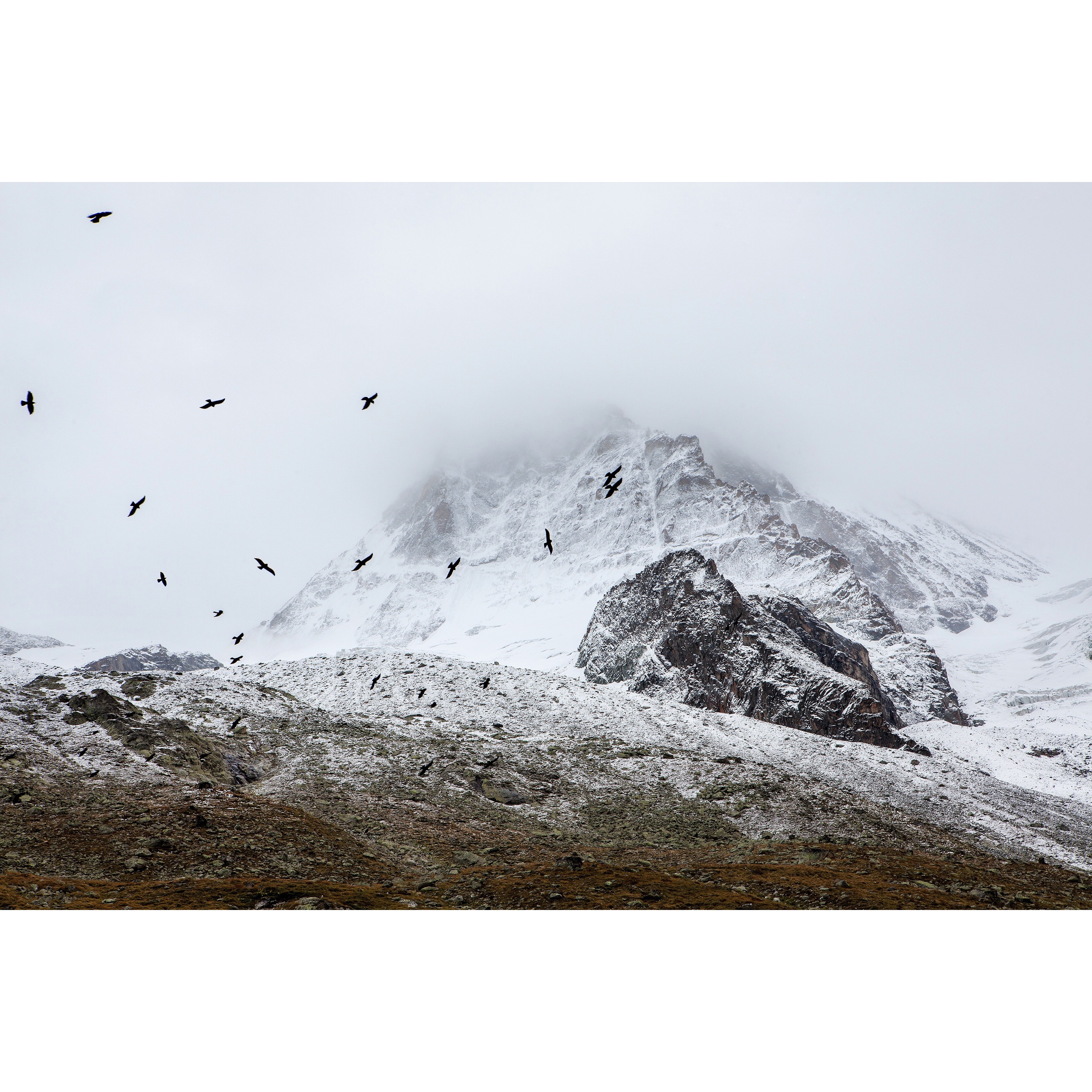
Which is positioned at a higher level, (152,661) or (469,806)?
(469,806)

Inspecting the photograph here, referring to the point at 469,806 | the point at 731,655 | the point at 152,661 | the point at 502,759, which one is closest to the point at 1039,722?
the point at 731,655

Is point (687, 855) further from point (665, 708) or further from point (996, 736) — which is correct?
point (996, 736)

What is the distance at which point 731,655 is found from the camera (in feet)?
287

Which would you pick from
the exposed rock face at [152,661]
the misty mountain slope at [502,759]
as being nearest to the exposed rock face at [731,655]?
the misty mountain slope at [502,759]

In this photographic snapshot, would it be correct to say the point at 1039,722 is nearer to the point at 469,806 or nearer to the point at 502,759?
the point at 502,759

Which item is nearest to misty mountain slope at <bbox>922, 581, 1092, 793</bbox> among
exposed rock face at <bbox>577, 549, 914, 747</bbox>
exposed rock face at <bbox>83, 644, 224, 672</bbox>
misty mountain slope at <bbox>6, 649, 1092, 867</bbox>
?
exposed rock face at <bbox>577, 549, 914, 747</bbox>

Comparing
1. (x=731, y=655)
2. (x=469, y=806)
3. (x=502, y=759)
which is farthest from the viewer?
(x=731, y=655)

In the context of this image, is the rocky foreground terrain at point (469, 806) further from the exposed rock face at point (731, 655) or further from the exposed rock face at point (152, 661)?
the exposed rock face at point (152, 661)

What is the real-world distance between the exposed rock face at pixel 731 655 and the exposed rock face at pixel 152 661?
108 m

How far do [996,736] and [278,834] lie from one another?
Result: 95.0 m

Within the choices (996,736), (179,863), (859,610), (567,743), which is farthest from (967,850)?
(859,610)

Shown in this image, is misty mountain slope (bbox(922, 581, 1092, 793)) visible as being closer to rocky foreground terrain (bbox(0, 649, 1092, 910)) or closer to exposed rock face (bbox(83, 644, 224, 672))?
rocky foreground terrain (bbox(0, 649, 1092, 910))

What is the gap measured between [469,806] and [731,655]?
203 feet

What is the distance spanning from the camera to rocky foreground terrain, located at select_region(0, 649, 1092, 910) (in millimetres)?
19719
